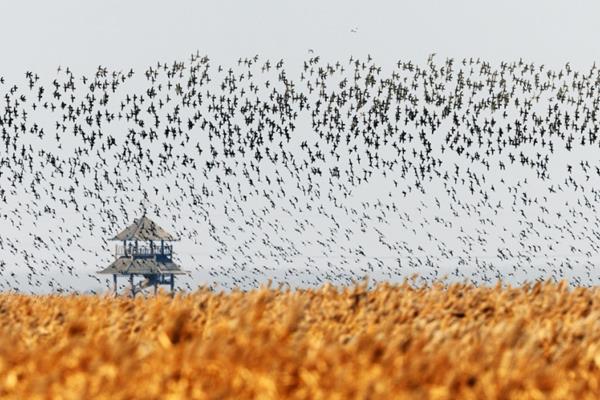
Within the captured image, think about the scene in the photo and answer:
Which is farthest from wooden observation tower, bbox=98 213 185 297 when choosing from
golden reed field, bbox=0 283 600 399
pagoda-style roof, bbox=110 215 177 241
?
golden reed field, bbox=0 283 600 399

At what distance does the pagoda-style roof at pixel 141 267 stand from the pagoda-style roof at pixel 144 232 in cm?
165

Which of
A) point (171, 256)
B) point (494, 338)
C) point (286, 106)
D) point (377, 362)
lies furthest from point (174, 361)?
point (171, 256)

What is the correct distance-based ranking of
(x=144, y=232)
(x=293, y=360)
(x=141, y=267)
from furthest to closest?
(x=144, y=232)
(x=141, y=267)
(x=293, y=360)

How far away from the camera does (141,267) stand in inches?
3150

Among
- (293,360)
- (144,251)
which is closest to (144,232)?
(144,251)

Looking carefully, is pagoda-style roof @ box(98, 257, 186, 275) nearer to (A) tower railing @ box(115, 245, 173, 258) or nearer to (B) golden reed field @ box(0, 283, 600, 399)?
(A) tower railing @ box(115, 245, 173, 258)

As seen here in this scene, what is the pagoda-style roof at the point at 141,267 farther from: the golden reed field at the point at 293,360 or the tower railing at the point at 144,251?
the golden reed field at the point at 293,360

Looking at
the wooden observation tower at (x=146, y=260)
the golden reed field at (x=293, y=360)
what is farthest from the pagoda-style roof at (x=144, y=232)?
the golden reed field at (x=293, y=360)

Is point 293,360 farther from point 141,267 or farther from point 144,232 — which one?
point 144,232

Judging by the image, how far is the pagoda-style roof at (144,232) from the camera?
267 ft

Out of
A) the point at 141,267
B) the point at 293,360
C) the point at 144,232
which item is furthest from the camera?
the point at 144,232

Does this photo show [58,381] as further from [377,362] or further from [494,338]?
[494,338]

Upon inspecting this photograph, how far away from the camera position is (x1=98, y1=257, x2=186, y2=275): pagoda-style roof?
261ft

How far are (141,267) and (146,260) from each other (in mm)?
1059
